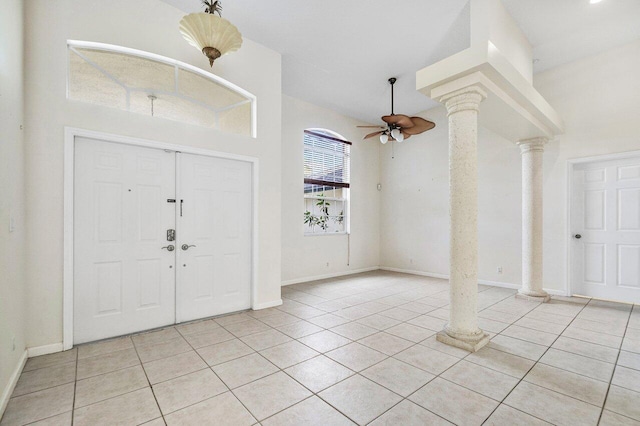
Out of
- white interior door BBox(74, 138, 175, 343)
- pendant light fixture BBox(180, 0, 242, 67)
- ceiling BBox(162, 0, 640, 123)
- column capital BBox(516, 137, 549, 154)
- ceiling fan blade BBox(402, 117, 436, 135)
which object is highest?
ceiling BBox(162, 0, 640, 123)

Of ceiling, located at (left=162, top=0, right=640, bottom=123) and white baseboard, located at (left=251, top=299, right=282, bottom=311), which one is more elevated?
ceiling, located at (left=162, top=0, right=640, bottom=123)

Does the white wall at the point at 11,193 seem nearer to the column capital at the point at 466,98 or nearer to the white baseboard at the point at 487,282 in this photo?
the column capital at the point at 466,98

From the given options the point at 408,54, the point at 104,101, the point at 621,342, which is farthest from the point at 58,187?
the point at 621,342

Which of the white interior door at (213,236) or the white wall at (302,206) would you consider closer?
the white interior door at (213,236)

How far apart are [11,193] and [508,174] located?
6905 mm

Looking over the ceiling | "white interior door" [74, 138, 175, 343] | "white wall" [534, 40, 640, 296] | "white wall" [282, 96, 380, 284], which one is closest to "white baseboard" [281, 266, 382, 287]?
"white wall" [282, 96, 380, 284]

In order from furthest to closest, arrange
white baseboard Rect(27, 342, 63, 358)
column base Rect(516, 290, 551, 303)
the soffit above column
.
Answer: column base Rect(516, 290, 551, 303) < the soffit above column < white baseboard Rect(27, 342, 63, 358)

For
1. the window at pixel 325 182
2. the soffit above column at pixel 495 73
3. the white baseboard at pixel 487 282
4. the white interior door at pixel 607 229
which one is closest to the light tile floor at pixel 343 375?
the white interior door at pixel 607 229

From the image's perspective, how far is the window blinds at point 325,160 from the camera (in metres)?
6.54

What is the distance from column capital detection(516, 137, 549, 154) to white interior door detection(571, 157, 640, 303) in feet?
2.60

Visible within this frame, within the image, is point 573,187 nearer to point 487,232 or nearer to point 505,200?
point 505,200

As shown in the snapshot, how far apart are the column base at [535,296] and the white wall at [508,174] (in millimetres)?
557

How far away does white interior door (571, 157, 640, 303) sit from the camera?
177 inches

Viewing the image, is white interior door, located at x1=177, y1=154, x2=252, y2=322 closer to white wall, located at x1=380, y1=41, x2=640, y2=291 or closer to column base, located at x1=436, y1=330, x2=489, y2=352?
Result: column base, located at x1=436, y1=330, x2=489, y2=352
